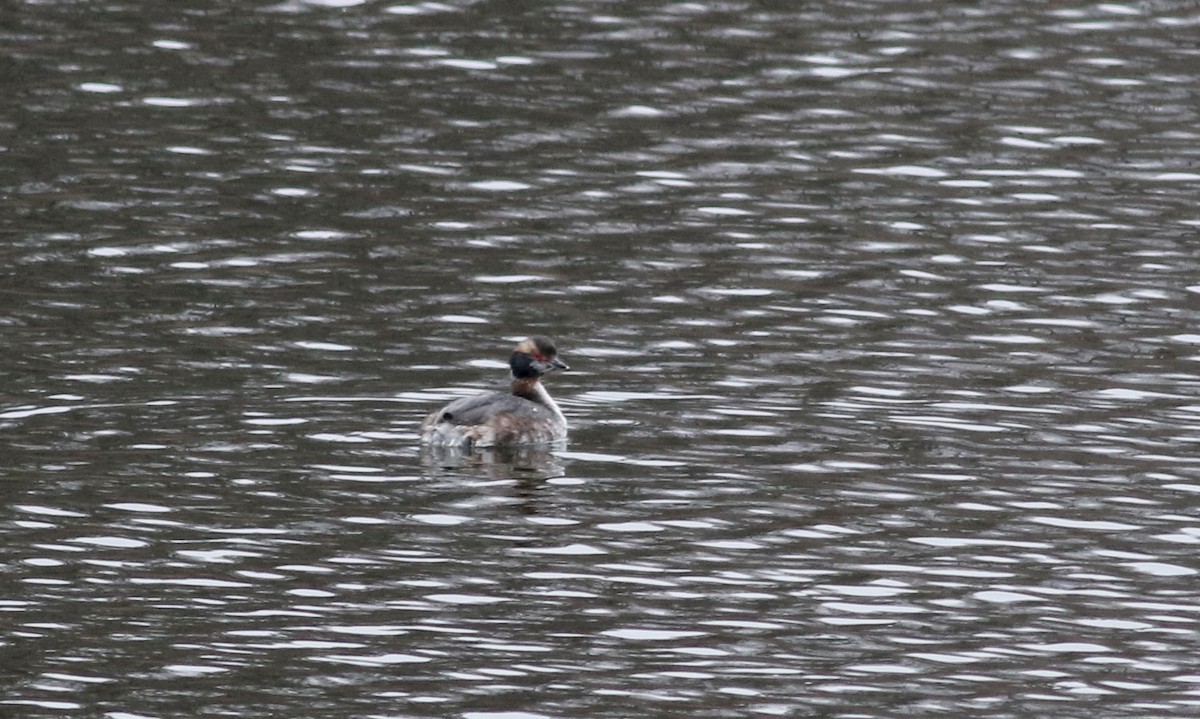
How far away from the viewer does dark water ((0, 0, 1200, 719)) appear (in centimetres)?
1233

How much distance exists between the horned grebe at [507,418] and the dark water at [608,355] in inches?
9.2

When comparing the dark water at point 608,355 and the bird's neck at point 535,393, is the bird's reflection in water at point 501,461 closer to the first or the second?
the dark water at point 608,355

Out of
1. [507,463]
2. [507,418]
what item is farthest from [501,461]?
[507,418]

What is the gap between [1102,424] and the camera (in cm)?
1689

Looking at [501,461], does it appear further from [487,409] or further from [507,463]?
[487,409]

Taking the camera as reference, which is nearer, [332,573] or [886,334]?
[332,573]

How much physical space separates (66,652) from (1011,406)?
7.65m

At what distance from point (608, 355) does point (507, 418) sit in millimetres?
2432

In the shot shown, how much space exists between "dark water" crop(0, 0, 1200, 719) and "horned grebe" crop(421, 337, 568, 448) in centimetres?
23

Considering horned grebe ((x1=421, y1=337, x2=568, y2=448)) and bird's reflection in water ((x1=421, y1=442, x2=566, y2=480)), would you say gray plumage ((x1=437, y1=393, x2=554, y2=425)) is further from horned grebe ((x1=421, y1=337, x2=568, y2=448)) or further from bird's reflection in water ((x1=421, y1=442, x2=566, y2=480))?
bird's reflection in water ((x1=421, y1=442, x2=566, y2=480))

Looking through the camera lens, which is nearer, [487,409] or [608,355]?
[487,409]

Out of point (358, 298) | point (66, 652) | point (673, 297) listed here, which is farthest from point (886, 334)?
point (66, 652)

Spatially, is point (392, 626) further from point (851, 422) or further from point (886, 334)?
point (886, 334)

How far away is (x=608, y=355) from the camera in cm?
1891
